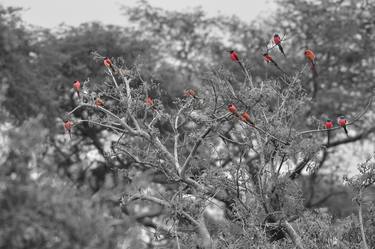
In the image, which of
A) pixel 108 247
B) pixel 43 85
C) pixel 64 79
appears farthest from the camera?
pixel 64 79

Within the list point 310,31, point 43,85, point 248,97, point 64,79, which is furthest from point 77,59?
point 248,97

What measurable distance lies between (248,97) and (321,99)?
28.6 feet

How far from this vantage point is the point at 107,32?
56.1 feet

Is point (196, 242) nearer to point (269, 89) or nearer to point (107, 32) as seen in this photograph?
point (269, 89)

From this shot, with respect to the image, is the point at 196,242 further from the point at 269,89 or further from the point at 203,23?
the point at 203,23

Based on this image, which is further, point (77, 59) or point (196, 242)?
point (77, 59)

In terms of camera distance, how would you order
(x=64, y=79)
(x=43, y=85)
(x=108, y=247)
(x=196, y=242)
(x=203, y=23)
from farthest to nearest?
(x=203, y=23) → (x=64, y=79) → (x=43, y=85) → (x=196, y=242) → (x=108, y=247)

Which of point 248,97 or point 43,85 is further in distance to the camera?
point 43,85

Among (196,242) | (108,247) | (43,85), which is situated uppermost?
(43,85)

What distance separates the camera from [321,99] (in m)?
16.0

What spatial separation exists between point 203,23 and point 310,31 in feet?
12.0

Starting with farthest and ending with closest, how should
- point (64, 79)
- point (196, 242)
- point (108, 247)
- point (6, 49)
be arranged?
point (64, 79)
point (6, 49)
point (196, 242)
point (108, 247)

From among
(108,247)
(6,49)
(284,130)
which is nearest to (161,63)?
(6,49)

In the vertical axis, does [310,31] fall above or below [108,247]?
above
